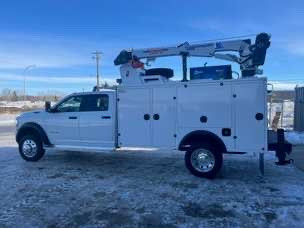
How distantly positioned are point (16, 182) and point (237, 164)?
559 cm

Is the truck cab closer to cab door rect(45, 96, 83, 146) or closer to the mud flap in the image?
cab door rect(45, 96, 83, 146)

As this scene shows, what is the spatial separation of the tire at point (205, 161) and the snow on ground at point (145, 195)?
0.19 m

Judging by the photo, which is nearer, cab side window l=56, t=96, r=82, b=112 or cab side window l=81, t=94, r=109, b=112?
cab side window l=81, t=94, r=109, b=112

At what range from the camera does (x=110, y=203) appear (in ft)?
19.5

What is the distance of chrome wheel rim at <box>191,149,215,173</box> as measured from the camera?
7637 millimetres

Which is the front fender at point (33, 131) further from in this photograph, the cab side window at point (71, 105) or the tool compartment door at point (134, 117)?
the tool compartment door at point (134, 117)

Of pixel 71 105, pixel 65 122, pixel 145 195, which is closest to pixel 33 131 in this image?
pixel 65 122

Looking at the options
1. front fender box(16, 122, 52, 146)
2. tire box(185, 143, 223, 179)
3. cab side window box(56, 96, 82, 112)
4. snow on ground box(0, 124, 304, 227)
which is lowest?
snow on ground box(0, 124, 304, 227)

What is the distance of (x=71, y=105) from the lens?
30.8ft

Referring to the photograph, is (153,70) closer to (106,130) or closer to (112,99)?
(112,99)

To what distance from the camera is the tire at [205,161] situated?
24.8ft

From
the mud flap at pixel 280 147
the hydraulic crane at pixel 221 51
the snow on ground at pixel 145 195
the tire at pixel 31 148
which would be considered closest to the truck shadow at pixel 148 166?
the snow on ground at pixel 145 195

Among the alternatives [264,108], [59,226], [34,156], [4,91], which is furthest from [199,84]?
→ [4,91]

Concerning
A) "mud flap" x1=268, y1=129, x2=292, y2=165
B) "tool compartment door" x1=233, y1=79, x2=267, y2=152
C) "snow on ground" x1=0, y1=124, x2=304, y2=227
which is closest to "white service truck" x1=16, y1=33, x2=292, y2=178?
"tool compartment door" x1=233, y1=79, x2=267, y2=152
